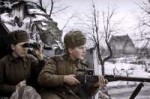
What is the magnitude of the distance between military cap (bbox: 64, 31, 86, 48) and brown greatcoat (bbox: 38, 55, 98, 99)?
142 mm

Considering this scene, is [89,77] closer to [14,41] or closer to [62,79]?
[62,79]

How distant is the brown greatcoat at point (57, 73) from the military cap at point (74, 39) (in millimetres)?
142

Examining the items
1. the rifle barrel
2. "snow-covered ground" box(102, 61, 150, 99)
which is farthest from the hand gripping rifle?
"snow-covered ground" box(102, 61, 150, 99)

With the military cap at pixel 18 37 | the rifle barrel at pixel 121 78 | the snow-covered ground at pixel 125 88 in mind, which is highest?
the military cap at pixel 18 37

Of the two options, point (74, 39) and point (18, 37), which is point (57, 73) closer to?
point (74, 39)

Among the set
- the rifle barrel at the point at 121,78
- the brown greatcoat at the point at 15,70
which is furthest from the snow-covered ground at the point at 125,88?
the rifle barrel at the point at 121,78

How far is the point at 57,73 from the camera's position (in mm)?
3586

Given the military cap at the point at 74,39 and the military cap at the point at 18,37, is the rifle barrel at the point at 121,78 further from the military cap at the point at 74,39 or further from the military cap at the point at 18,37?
the military cap at the point at 18,37

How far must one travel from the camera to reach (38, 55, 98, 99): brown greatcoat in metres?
3.53

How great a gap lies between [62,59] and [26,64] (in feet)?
2.17

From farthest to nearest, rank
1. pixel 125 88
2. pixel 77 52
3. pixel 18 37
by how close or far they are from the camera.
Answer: pixel 125 88, pixel 18 37, pixel 77 52

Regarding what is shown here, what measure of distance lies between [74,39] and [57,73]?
31 centimetres

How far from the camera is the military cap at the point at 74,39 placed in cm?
354

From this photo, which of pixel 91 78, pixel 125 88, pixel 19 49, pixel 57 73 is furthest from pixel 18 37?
pixel 125 88
